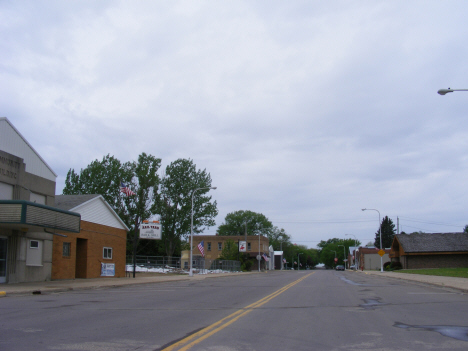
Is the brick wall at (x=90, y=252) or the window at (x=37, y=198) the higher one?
the window at (x=37, y=198)

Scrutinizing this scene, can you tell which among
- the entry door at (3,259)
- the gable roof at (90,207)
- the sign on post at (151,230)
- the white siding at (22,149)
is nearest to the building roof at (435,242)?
the sign on post at (151,230)

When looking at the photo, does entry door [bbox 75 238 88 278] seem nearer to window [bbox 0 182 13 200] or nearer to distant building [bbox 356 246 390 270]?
window [bbox 0 182 13 200]

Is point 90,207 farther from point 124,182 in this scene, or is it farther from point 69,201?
point 124,182

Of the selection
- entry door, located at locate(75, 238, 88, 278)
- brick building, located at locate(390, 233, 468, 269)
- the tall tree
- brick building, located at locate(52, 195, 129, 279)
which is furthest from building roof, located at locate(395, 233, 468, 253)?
the tall tree

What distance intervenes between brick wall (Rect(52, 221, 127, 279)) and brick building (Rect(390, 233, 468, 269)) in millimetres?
37510

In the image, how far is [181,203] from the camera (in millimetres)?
57062

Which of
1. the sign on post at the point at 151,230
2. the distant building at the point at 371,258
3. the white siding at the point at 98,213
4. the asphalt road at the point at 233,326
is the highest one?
the white siding at the point at 98,213

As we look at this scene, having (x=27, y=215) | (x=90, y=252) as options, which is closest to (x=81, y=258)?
(x=90, y=252)

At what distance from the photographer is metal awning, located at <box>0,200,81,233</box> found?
67.4 ft

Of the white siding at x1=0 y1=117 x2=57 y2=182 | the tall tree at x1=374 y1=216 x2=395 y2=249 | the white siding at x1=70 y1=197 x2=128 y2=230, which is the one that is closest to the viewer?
the white siding at x1=0 y1=117 x2=57 y2=182

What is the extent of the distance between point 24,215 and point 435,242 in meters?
51.9

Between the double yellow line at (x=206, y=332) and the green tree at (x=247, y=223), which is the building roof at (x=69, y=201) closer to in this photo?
the double yellow line at (x=206, y=332)

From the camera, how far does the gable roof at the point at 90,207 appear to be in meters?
29.7

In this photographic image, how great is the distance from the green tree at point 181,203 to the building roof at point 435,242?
2585 cm
